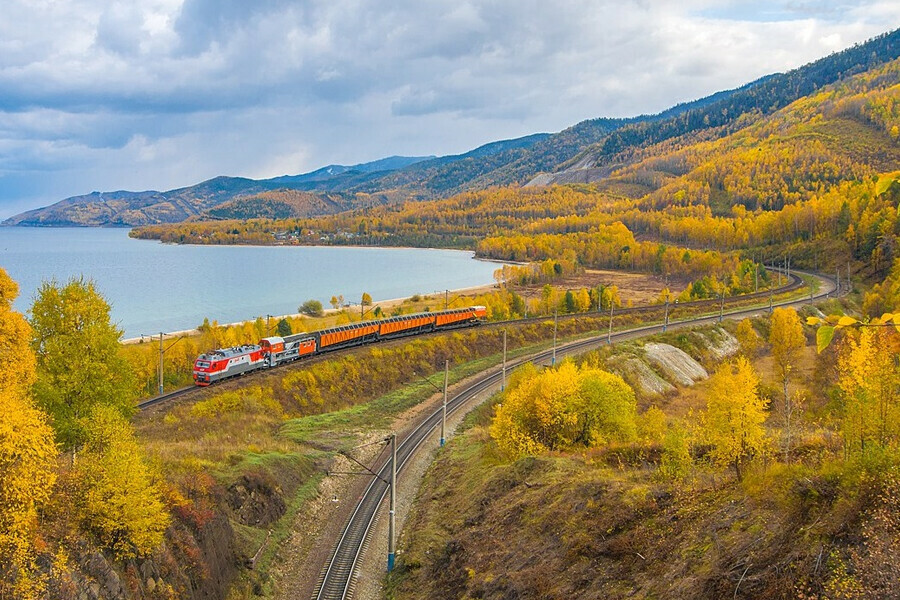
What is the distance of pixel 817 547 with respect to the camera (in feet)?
43.2

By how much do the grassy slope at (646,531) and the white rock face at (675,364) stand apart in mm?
Answer: 35856

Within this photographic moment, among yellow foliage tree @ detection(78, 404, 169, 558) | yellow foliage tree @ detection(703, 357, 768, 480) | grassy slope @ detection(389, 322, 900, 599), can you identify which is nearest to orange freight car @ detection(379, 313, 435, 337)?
grassy slope @ detection(389, 322, 900, 599)

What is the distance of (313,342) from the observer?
62.6m

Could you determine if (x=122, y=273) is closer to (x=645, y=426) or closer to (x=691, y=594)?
(x=645, y=426)

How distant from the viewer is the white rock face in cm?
6378

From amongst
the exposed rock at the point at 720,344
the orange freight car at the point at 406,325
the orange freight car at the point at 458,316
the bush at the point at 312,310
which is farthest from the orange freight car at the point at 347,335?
the exposed rock at the point at 720,344

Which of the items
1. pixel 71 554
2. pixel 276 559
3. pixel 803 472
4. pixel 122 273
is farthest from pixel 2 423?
pixel 122 273

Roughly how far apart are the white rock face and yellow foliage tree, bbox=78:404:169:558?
180ft

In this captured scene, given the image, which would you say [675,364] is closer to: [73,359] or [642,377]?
[642,377]

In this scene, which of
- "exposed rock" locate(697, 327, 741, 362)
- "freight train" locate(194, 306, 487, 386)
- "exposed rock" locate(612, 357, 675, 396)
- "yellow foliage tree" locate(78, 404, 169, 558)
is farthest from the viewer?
"exposed rock" locate(697, 327, 741, 362)

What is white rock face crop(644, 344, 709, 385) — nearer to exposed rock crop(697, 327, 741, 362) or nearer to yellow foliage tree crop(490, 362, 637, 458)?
exposed rock crop(697, 327, 741, 362)

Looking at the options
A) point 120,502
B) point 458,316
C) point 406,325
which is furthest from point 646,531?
point 458,316

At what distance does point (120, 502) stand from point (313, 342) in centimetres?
4394

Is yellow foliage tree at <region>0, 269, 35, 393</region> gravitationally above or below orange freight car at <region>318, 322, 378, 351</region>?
above
